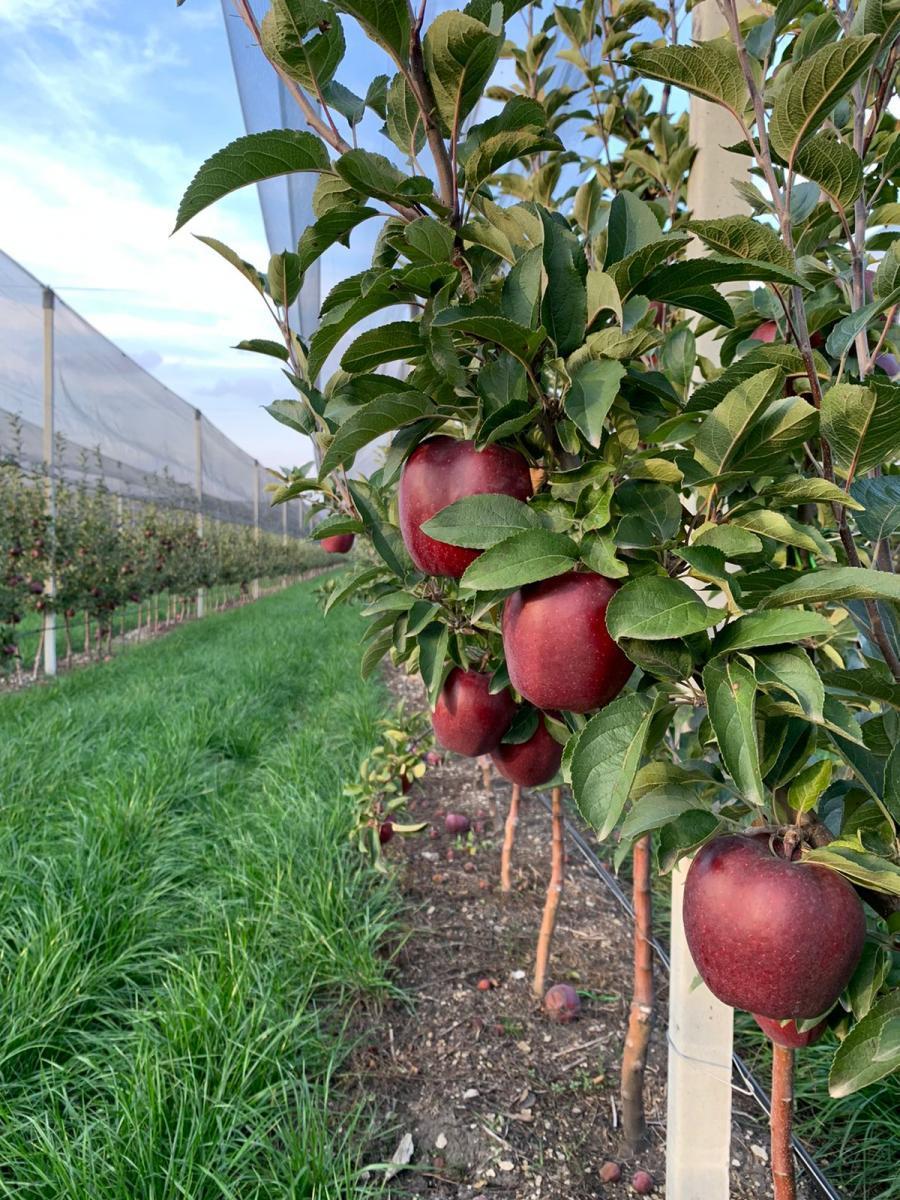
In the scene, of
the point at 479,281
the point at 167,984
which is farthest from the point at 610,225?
the point at 167,984

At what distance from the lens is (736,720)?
434mm

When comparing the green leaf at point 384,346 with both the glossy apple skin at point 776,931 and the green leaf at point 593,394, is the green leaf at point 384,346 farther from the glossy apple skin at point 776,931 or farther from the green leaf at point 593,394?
Answer: the glossy apple skin at point 776,931

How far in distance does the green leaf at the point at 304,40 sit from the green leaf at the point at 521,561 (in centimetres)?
36

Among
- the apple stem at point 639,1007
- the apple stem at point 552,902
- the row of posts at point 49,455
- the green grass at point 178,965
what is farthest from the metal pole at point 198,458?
the apple stem at point 639,1007

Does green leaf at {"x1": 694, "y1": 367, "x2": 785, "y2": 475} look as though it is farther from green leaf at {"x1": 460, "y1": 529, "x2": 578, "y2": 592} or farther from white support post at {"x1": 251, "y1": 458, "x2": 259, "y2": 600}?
white support post at {"x1": 251, "y1": 458, "x2": 259, "y2": 600}

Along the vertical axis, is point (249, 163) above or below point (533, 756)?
above

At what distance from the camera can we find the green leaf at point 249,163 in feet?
1.54

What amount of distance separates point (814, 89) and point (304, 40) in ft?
1.11

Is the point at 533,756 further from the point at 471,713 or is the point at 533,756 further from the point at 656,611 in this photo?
the point at 656,611

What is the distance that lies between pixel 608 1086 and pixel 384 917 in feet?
2.11

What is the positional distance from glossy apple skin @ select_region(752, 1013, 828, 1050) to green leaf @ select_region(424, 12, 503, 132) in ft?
2.41

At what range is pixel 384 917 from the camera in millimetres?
1781

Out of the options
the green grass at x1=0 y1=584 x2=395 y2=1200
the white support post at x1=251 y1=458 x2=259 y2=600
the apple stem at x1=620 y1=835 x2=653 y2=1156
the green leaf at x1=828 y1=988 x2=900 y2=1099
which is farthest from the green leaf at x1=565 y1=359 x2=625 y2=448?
the white support post at x1=251 y1=458 x2=259 y2=600

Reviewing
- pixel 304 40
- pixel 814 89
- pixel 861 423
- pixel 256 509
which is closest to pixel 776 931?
pixel 861 423
